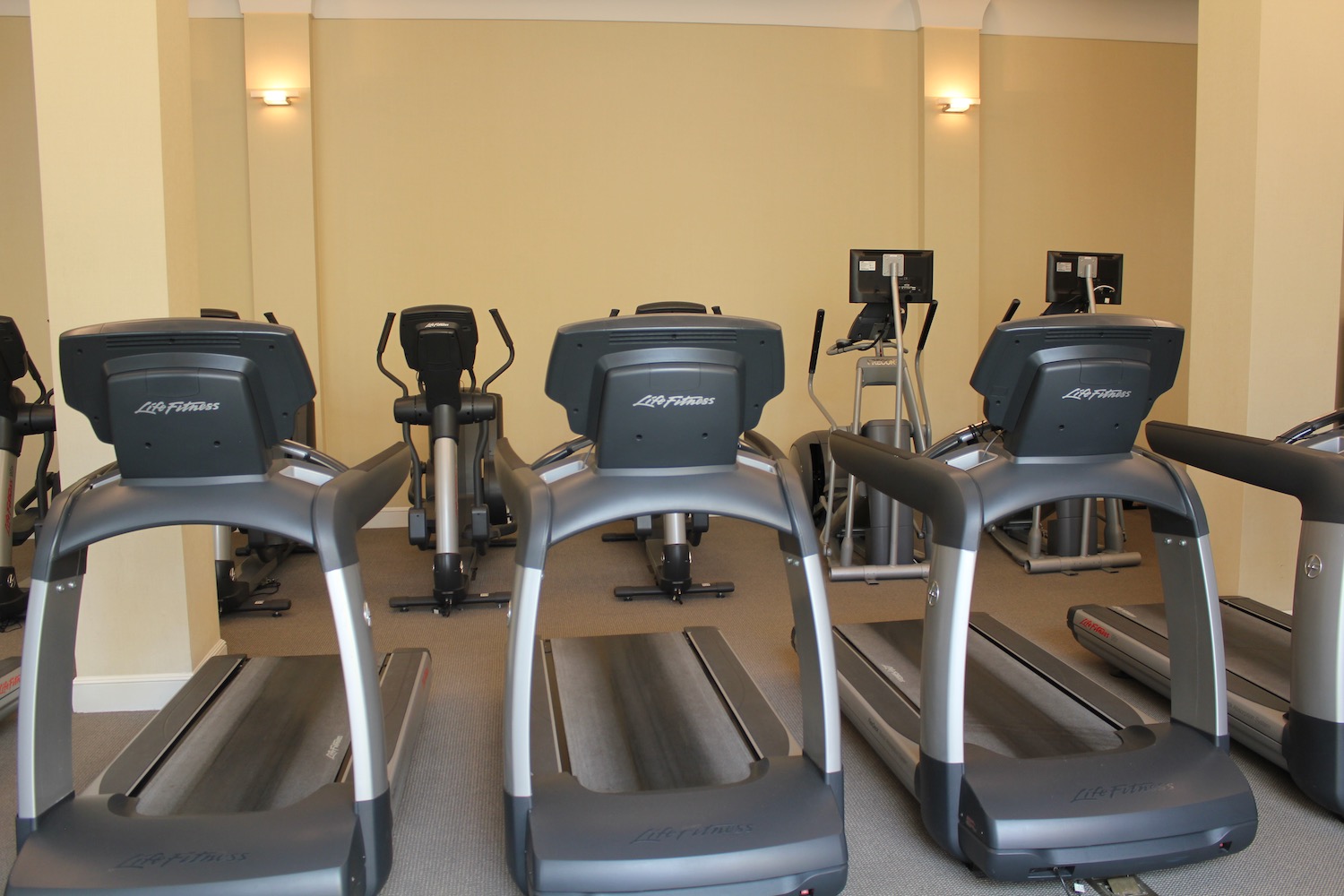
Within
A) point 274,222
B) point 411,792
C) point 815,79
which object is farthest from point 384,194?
point 411,792

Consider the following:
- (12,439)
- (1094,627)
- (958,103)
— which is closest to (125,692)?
(12,439)

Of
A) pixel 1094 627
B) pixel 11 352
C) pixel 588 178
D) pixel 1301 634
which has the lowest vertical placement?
pixel 1094 627

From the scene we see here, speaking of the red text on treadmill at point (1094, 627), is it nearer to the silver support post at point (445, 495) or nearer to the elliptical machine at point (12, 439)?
the silver support post at point (445, 495)

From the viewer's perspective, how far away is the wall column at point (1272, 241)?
10.8ft

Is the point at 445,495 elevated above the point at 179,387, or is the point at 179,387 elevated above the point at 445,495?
the point at 179,387

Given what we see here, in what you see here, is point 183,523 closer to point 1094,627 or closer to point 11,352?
point 11,352

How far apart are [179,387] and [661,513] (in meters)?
1.00

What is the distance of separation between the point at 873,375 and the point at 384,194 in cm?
336

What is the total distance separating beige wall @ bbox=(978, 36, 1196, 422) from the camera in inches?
253

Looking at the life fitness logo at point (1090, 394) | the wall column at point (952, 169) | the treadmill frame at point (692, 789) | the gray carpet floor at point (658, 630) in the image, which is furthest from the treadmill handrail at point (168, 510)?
the wall column at point (952, 169)

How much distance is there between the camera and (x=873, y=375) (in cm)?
482

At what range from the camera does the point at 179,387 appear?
1.85m

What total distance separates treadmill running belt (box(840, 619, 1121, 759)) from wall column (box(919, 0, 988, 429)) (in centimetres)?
351

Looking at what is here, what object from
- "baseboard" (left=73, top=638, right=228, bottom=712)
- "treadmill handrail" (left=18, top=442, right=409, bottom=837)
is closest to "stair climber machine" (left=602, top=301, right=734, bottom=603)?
"baseboard" (left=73, top=638, right=228, bottom=712)
